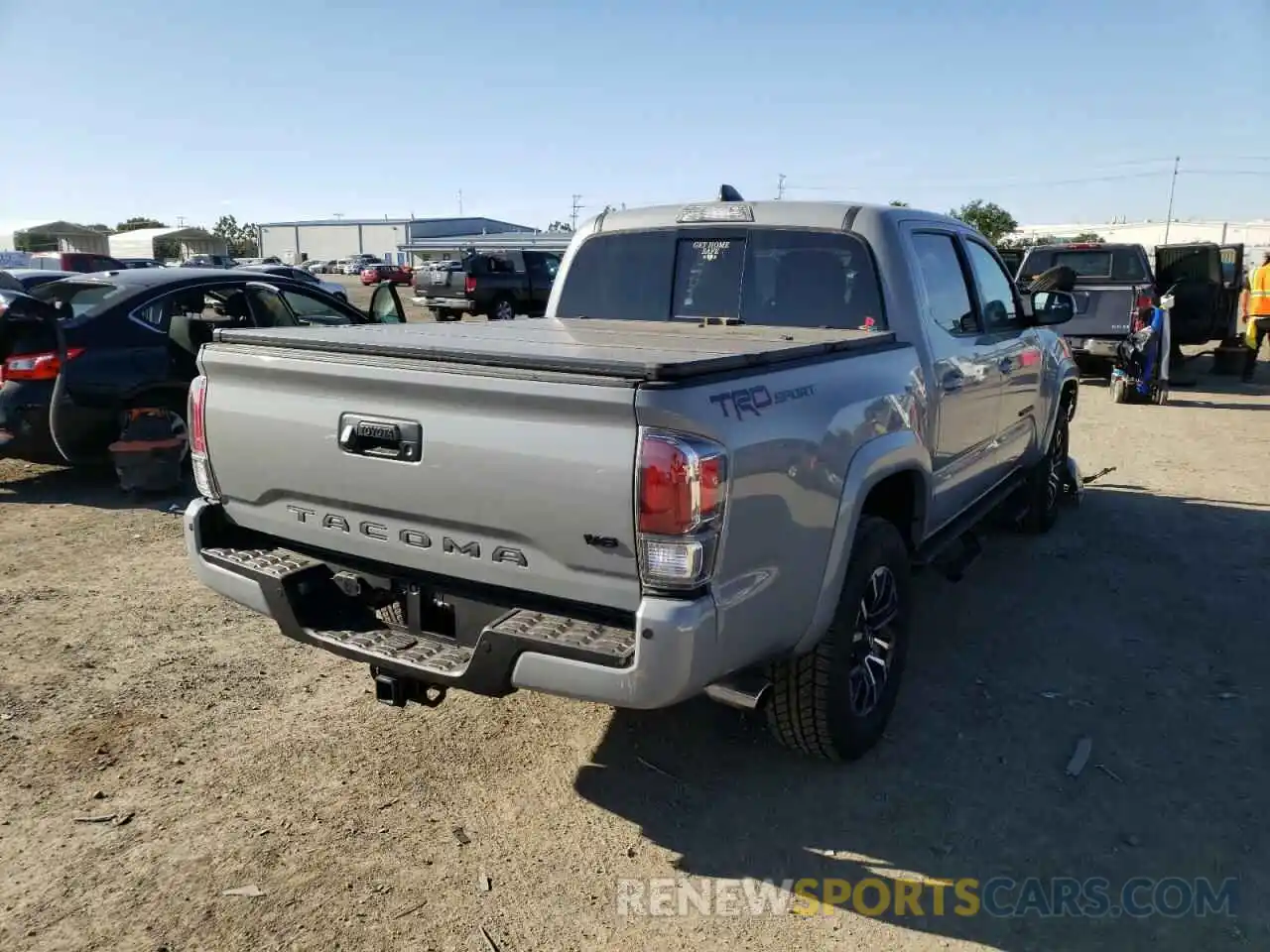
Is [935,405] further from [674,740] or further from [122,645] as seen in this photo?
[122,645]

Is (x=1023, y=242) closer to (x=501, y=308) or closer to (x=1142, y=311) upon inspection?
(x=501, y=308)

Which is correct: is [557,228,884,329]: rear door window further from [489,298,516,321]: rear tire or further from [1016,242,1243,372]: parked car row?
[489,298,516,321]: rear tire

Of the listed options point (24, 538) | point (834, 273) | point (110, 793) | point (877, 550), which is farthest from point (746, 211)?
point (24, 538)

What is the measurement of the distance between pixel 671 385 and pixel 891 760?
2009 millimetres

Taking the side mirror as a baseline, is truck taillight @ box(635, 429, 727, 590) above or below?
below

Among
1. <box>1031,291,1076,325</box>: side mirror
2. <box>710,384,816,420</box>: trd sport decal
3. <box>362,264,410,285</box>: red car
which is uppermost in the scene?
<box>362,264,410,285</box>: red car

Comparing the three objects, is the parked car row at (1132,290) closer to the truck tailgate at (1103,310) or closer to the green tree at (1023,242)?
the truck tailgate at (1103,310)

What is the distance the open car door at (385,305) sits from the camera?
743 cm

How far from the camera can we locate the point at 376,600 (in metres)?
3.25

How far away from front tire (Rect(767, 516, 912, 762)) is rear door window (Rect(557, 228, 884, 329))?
1.09m

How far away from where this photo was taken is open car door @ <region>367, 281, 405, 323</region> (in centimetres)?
743

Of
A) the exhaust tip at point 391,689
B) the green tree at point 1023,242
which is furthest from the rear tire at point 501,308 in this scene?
the exhaust tip at point 391,689

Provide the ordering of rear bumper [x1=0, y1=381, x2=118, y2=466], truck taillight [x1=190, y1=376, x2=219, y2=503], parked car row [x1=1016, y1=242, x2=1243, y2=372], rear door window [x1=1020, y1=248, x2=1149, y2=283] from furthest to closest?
rear door window [x1=1020, y1=248, x2=1149, y2=283] → parked car row [x1=1016, y1=242, x2=1243, y2=372] → rear bumper [x1=0, y1=381, x2=118, y2=466] → truck taillight [x1=190, y1=376, x2=219, y2=503]

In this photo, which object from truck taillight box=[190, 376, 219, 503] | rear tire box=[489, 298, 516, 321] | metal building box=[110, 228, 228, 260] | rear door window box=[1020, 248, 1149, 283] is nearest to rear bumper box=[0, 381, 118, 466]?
truck taillight box=[190, 376, 219, 503]
